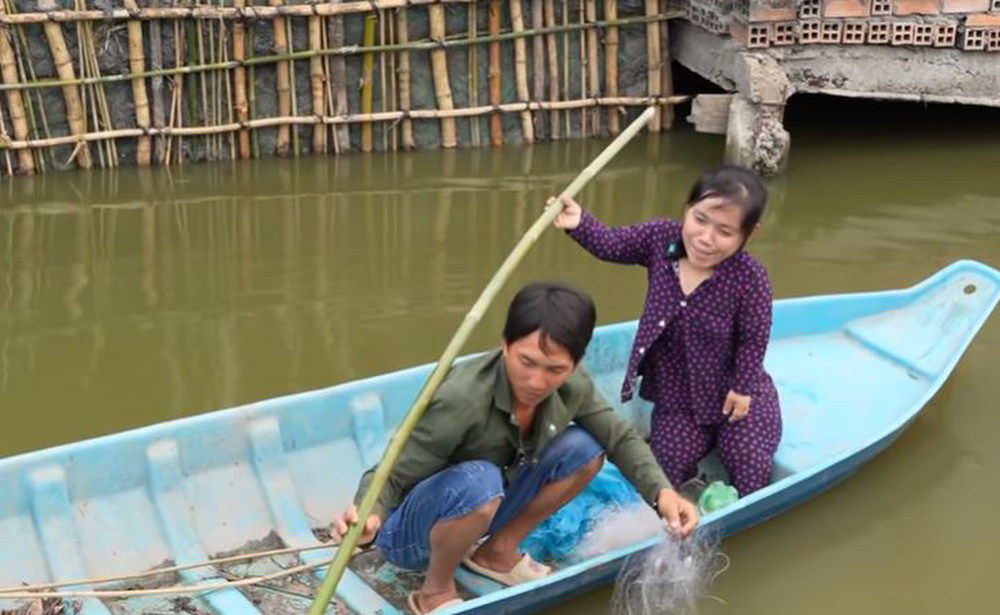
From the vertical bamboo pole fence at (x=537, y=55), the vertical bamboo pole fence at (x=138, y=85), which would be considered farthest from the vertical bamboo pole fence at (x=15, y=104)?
the vertical bamboo pole fence at (x=537, y=55)

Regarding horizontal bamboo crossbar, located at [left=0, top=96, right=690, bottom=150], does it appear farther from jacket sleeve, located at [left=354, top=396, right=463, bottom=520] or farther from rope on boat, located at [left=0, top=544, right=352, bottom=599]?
jacket sleeve, located at [left=354, top=396, right=463, bottom=520]

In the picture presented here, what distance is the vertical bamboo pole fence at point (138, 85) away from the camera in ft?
20.2

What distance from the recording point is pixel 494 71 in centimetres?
683

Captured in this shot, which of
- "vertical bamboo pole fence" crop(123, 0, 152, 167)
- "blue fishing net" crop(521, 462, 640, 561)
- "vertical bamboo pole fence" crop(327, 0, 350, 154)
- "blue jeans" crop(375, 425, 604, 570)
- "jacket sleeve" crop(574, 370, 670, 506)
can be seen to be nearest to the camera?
"blue jeans" crop(375, 425, 604, 570)

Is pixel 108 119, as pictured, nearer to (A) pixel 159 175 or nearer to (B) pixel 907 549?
(A) pixel 159 175

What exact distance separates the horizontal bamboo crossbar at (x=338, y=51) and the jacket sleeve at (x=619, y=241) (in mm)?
3462

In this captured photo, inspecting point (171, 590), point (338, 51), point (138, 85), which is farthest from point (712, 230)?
point (138, 85)

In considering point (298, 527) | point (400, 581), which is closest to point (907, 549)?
point (400, 581)

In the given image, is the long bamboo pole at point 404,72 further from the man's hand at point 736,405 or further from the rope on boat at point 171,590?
the rope on boat at point 171,590

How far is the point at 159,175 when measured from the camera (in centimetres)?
636

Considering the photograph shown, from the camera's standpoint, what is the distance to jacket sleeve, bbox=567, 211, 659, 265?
337 centimetres

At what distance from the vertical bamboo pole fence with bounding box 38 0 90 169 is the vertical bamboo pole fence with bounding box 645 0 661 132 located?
3.09 metres

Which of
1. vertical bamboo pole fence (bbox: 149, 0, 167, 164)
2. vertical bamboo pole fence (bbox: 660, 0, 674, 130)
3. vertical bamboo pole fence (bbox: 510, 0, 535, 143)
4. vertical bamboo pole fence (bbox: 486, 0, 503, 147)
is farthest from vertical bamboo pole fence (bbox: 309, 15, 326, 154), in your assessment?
vertical bamboo pole fence (bbox: 660, 0, 674, 130)

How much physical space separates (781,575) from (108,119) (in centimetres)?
436
